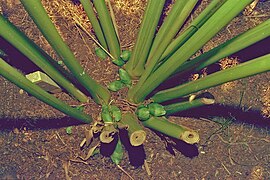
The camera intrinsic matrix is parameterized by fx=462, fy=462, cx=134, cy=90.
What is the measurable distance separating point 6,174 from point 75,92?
0.45 meters

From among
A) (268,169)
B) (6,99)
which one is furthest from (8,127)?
(268,169)

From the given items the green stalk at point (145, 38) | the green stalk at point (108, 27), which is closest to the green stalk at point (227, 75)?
the green stalk at point (145, 38)

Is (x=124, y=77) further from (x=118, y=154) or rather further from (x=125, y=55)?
(x=118, y=154)

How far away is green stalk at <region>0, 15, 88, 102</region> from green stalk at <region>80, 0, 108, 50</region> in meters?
0.19

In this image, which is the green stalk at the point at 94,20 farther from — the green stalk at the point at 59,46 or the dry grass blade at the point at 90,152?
the dry grass blade at the point at 90,152

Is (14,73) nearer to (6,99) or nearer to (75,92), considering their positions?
(75,92)

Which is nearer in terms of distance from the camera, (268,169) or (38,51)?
(38,51)

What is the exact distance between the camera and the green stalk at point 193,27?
3.84ft

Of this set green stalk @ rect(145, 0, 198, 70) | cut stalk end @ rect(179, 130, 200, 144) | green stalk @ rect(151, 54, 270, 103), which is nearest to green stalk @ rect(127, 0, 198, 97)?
green stalk @ rect(145, 0, 198, 70)

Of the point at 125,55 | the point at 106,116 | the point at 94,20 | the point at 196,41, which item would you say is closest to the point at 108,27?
the point at 94,20

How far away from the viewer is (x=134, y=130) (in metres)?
1.34

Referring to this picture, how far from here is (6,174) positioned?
5.52 feet

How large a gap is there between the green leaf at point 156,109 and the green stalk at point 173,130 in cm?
2

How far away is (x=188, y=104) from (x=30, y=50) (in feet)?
1.52
